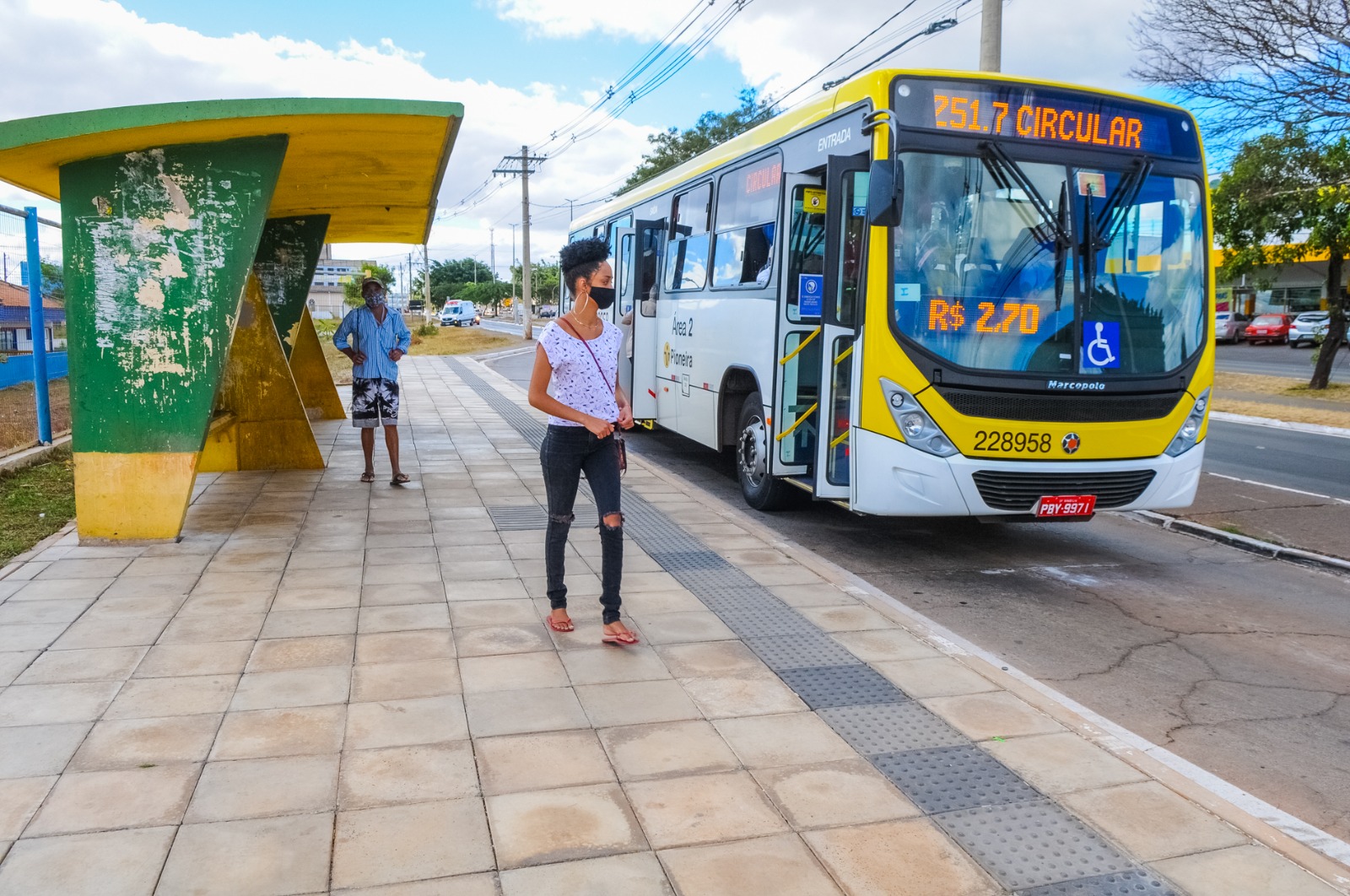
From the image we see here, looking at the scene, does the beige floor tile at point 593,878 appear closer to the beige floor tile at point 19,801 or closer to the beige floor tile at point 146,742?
the beige floor tile at point 146,742

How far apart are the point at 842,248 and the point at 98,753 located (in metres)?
4.92

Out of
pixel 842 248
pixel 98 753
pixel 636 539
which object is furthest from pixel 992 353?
pixel 98 753

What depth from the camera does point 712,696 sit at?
428 centimetres

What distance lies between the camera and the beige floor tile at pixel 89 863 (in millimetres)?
2801

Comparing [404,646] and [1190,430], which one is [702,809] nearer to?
[404,646]

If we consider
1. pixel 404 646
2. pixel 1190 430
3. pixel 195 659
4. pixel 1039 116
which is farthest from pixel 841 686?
pixel 1039 116

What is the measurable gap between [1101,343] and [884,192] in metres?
1.73

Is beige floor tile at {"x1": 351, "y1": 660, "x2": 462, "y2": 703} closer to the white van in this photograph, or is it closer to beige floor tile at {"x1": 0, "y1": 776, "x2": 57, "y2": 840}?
beige floor tile at {"x1": 0, "y1": 776, "x2": 57, "y2": 840}

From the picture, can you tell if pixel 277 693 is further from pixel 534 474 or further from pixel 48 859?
pixel 534 474

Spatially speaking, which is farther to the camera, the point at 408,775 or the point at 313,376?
the point at 313,376

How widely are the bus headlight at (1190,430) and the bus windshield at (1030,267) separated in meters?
0.36

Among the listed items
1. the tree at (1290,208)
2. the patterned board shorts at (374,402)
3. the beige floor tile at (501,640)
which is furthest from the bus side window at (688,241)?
the tree at (1290,208)

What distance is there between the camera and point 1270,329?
38.6m

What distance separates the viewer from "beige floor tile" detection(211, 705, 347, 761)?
365 cm
